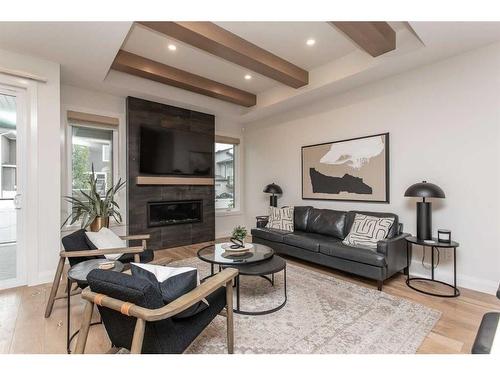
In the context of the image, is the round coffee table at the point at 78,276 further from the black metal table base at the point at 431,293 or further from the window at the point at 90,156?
the black metal table base at the point at 431,293

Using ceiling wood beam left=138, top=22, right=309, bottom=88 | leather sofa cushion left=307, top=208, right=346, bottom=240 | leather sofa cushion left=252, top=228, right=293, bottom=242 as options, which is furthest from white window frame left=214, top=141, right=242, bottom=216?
ceiling wood beam left=138, top=22, right=309, bottom=88

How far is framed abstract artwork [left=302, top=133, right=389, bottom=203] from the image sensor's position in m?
3.59

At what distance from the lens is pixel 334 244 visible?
3.20m

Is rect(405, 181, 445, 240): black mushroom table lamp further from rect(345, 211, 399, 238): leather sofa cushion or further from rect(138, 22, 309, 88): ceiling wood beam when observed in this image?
rect(138, 22, 309, 88): ceiling wood beam

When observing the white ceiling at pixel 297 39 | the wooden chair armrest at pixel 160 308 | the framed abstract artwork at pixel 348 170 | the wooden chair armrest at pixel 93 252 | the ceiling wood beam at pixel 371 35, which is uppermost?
the white ceiling at pixel 297 39

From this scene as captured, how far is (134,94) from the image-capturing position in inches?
165

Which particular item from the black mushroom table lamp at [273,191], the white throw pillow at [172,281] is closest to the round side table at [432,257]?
the black mushroom table lamp at [273,191]

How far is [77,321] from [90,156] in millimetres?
2867

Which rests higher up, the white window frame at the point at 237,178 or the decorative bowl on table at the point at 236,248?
the white window frame at the point at 237,178

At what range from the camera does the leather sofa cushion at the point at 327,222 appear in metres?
3.69

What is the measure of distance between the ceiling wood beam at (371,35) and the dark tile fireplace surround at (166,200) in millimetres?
3299
